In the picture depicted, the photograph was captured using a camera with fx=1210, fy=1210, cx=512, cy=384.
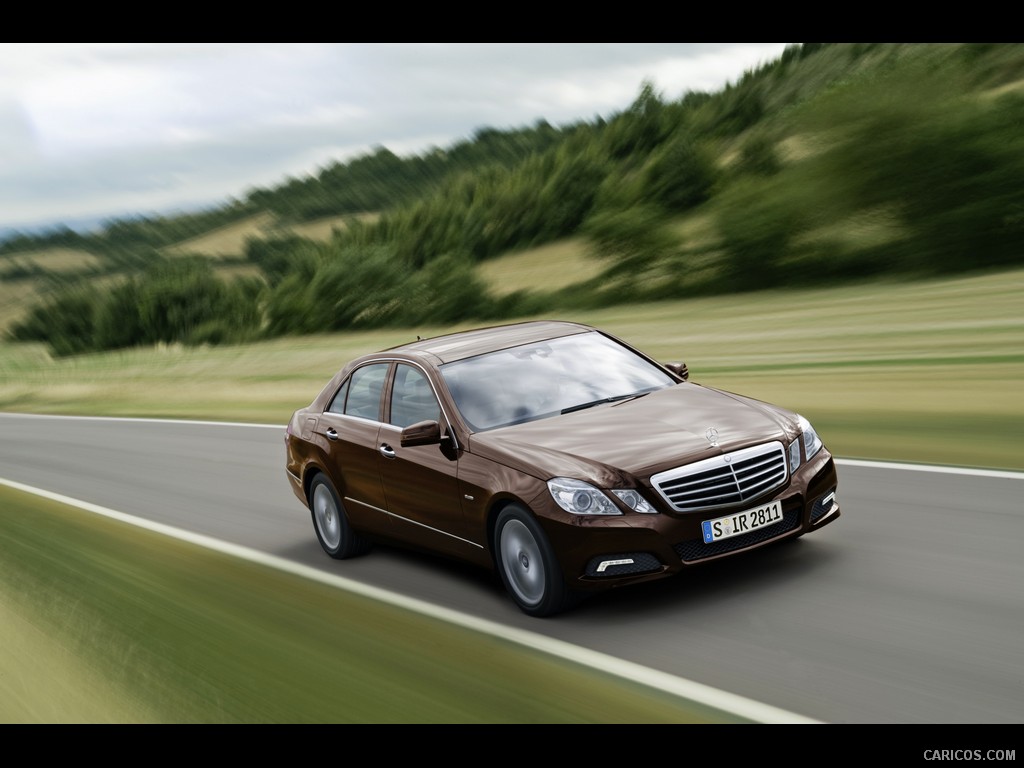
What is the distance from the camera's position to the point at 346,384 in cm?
855

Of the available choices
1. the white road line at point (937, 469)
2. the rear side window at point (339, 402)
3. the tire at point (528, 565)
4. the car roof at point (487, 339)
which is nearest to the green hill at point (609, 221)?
the white road line at point (937, 469)

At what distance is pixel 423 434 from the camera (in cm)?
699

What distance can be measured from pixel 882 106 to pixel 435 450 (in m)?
25.6

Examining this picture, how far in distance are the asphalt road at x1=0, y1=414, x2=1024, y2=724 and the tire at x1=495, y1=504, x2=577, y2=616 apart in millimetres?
121

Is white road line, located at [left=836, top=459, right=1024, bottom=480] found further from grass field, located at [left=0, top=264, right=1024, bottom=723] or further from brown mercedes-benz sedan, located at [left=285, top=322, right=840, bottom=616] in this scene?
brown mercedes-benz sedan, located at [left=285, top=322, right=840, bottom=616]

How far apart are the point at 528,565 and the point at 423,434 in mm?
1044

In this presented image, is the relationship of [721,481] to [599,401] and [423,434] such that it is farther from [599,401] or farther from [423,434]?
[423,434]

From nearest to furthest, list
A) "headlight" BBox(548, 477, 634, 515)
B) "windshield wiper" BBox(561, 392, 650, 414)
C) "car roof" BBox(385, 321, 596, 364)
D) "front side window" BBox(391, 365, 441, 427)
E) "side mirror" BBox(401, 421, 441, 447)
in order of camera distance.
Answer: "headlight" BBox(548, 477, 634, 515) < "side mirror" BBox(401, 421, 441, 447) < "windshield wiper" BBox(561, 392, 650, 414) < "front side window" BBox(391, 365, 441, 427) < "car roof" BBox(385, 321, 596, 364)

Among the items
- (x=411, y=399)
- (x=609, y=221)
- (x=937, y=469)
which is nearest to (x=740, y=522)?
(x=411, y=399)

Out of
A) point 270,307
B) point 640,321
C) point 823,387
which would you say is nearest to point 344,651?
point 823,387

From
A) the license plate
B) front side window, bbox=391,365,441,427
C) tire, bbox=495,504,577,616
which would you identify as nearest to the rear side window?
front side window, bbox=391,365,441,427

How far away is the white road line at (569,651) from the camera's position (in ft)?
16.3

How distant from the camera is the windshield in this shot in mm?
7141

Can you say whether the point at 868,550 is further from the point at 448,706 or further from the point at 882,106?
the point at 882,106
